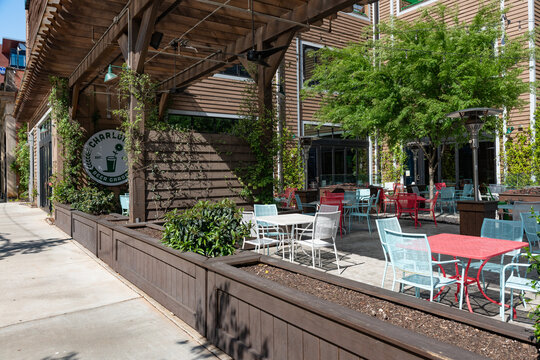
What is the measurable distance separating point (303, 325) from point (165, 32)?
734 cm

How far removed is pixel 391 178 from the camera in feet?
62.3

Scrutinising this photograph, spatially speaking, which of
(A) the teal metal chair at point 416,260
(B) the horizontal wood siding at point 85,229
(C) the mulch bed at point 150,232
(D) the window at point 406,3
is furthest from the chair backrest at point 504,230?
(D) the window at point 406,3

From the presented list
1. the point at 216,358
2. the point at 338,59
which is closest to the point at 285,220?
the point at 216,358

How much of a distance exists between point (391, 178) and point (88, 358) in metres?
17.6

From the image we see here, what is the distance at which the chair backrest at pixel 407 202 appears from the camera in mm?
9953

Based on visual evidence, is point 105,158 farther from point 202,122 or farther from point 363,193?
point 363,193

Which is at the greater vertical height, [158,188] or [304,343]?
[158,188]

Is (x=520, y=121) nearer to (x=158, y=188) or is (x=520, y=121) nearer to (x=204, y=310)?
(x=158, y=188)

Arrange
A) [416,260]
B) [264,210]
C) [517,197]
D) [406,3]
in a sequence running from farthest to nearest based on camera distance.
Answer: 1. [406,3]
2. [517,197]
3. [264,210]
4. [416,260]

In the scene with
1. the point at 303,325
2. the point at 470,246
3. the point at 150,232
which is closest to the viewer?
the point at 303,325

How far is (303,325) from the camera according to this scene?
233 centimetres

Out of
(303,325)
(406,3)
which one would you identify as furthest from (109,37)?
(406,3)

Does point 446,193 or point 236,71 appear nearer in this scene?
point 446,193

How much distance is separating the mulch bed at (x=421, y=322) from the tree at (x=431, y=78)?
30.4ft
